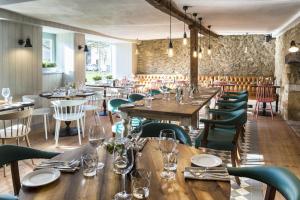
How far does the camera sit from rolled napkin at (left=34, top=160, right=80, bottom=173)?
5.39 feet

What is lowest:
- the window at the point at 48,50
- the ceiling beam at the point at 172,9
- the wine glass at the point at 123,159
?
the wine glass at the point at 123,159

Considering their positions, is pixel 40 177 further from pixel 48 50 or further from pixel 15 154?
pixel 48 50

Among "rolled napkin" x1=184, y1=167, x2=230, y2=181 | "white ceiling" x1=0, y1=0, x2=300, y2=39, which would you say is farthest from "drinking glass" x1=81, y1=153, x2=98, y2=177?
"white ceiling" x1=0, y1=0, x2=300, y2=39

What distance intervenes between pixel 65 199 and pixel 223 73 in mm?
12467

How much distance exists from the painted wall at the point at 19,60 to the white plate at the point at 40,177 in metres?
5.39

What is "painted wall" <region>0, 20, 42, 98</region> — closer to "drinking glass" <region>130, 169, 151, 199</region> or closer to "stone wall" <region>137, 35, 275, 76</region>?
"drinking glass" <region>130, 169, 151, 199</region>

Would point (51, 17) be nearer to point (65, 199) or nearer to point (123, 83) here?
point (123, 83)

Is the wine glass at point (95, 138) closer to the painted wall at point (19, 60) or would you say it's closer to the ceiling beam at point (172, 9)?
the ceiling beam at point (172, 9)

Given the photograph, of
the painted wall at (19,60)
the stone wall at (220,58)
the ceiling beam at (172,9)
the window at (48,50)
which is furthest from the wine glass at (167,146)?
the stone wall at (220,58)

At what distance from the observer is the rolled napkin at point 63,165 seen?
1.64m

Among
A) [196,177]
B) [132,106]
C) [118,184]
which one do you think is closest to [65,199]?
[118,184]

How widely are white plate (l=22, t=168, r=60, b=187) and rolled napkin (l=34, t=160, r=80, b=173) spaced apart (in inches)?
2.3

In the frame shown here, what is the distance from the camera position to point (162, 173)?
164 centimetres

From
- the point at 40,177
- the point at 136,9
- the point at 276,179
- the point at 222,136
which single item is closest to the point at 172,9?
the point at 136,9
